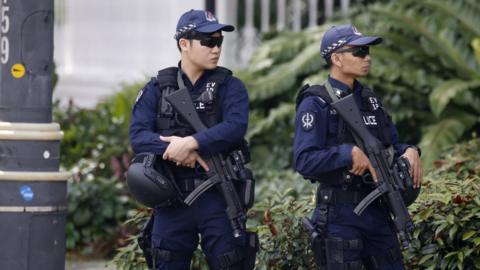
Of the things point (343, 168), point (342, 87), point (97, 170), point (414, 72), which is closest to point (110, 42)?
point (97, 170)

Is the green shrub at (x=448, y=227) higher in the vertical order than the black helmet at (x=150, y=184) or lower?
lower

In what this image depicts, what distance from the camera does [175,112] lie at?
6.36 m

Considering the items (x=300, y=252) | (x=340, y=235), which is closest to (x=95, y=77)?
(x=300, y=252)

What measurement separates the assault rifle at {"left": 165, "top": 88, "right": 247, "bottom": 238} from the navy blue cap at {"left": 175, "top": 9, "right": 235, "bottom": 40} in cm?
35

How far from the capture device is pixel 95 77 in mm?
14406

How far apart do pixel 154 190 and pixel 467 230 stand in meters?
1.82

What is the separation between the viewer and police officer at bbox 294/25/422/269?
6.07 meters

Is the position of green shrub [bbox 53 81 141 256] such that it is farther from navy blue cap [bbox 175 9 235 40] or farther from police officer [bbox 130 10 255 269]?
navy blue cap [bbox 175 9 235 40]

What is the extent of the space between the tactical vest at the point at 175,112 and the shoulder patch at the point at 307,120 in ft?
1.82

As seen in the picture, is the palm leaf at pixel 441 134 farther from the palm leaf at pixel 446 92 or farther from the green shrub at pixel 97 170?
the green shrub at pixel 97 170

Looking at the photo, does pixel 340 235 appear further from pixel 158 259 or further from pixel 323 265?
pixel 158 259

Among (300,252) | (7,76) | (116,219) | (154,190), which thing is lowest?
(116,219)

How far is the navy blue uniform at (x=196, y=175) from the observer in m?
6.32

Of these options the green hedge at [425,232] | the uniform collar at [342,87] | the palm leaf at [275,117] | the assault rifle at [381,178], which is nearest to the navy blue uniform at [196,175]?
the uniform collar at [342,87]
